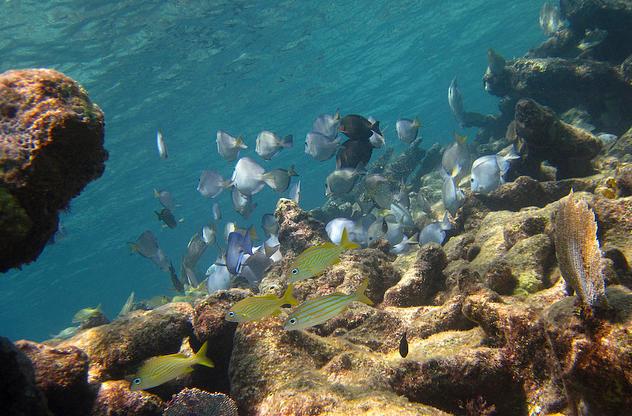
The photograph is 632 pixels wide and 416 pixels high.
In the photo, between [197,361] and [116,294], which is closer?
[197,361]

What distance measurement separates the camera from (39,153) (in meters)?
2.16

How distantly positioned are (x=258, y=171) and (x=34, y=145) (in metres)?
5.31

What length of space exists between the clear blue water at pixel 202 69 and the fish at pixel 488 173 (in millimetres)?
15864

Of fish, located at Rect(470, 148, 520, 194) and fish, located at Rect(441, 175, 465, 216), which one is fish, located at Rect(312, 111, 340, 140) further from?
fish, located at Rect(470, 148, 520, 194)

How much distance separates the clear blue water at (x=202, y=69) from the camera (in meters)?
17.0

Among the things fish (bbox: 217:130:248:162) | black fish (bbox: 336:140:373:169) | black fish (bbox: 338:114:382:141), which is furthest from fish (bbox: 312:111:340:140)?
fish (bbox: 217:130:248:162)

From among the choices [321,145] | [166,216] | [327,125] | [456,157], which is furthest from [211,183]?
[456,157]

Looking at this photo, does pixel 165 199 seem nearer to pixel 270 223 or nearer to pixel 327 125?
pixel 270 223

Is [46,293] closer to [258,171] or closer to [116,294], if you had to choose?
[116,294]

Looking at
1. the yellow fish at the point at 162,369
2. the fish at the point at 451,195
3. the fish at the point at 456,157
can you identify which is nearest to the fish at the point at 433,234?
the fish at the point at 451,195

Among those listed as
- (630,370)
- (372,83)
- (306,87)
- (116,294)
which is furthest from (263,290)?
(116,294)

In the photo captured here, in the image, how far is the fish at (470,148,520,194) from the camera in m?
6.56

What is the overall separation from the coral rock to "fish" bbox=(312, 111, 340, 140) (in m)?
5.61

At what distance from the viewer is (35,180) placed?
2.11m
